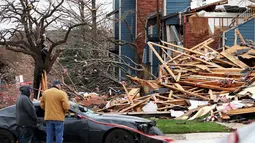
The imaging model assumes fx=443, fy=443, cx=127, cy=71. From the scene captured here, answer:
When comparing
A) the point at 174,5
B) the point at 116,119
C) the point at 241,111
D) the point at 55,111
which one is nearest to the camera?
the point at 55,111

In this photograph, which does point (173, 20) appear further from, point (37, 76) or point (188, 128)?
point (188, 128)

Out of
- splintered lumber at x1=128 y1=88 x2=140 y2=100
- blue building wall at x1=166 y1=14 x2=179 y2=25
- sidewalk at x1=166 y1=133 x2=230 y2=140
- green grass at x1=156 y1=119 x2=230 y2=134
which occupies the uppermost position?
blue building wall at x1=166 y1=14 x2=179 y2=25

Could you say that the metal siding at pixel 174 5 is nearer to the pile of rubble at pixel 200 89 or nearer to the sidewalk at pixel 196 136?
the pile of rubble at pixel 200 89

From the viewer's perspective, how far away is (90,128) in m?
9.41

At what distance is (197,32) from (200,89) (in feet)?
29.7

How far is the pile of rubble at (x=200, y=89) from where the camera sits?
1522 centimetres

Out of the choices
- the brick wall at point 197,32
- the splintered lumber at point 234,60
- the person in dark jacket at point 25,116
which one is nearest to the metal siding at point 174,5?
the brick wall at point 197,32

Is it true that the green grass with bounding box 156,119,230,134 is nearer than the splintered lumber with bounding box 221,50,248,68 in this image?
Yes

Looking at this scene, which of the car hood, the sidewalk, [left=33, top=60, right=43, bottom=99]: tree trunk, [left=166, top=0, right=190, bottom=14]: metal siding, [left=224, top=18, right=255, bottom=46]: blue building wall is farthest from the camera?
[left=166, top=0, right=190, bottom=14]: metal siding

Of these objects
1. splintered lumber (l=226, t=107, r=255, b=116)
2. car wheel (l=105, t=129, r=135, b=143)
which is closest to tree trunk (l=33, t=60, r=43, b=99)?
splintered lumber (l=226, t=107, r=255, b=116)

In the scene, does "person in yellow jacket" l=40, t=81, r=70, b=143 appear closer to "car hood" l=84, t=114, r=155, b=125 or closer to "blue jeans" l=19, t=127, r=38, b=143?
"blue jeans" l=19, t=127, r=38, b=143

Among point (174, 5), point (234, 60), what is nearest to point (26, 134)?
point (234, 60)

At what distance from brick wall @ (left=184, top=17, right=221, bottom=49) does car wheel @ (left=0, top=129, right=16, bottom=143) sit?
17480 millimetres

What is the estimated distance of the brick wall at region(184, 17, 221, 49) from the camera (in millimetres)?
25469
